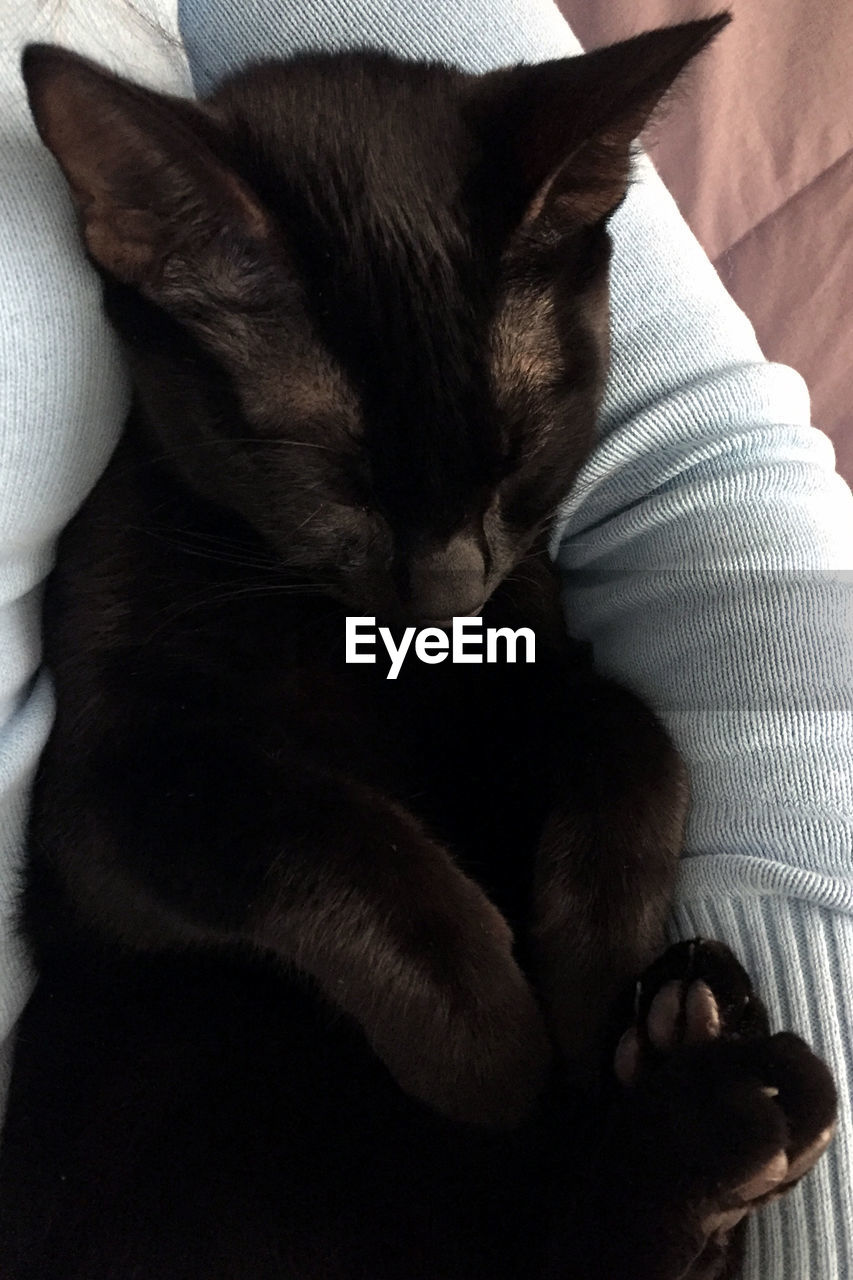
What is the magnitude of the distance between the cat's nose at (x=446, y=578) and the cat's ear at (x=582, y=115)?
0.65 ft

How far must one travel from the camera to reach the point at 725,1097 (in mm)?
598

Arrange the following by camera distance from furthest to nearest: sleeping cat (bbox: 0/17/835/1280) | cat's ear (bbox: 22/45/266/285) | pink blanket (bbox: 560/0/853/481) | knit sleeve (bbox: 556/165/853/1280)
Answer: pink blanket (bbox: 560/0/853/481)
knit sleeve (bbox: 556/165/853/1280)
sleeping cat (bbox: 0/17/835/1280)
cat's ear (bbox: 22/45/266/285)

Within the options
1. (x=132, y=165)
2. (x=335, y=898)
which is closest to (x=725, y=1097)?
(x=335, y=898)

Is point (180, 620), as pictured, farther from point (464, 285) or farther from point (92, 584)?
point (464, 285)

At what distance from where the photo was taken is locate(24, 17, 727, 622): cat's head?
54 centimetres

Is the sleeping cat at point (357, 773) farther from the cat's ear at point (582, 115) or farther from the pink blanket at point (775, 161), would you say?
the pink blanket at point (775, 161)

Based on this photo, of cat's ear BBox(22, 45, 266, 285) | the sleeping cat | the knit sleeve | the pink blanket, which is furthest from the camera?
the pink blanket

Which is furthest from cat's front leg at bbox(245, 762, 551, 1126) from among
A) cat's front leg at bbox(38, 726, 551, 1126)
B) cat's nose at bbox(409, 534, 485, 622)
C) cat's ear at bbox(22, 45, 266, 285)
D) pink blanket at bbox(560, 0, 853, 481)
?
pink blanket at bbox(560, 0, 853, 481)

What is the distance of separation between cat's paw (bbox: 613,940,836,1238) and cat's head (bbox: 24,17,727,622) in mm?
316

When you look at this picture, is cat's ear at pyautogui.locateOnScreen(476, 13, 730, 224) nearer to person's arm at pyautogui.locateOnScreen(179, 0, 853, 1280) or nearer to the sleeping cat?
the sleeping cat

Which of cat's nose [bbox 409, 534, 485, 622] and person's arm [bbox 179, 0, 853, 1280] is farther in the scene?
person's arm [bbox 179, 0, 853, 1280]

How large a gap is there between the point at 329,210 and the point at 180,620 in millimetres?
313

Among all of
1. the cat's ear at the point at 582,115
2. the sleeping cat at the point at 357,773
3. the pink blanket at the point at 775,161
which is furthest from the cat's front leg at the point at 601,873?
the pink blanket at the point at 775,161

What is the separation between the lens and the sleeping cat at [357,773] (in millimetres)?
563
